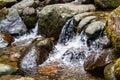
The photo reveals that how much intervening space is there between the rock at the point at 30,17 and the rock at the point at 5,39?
3.80ft

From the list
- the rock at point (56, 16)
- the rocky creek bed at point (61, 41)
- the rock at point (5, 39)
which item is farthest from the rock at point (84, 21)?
the rock at point (5, 39)

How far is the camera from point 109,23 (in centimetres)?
851

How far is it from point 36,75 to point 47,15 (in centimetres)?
409

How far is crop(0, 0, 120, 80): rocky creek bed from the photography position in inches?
331

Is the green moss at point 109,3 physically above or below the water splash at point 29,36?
above

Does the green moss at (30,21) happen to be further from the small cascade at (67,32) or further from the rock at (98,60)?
the rock at (98,60)

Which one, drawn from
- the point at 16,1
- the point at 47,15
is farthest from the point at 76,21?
the point at 16,1

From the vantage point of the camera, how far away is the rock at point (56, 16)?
11977mm

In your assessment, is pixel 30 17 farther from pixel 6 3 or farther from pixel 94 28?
pixel 94 28

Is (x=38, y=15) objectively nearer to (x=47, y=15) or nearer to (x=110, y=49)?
(x=47, y=15)

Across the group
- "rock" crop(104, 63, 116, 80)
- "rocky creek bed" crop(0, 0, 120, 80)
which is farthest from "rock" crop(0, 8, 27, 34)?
"rock" crop(104, 63, 116, 80)

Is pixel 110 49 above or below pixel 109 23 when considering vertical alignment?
below

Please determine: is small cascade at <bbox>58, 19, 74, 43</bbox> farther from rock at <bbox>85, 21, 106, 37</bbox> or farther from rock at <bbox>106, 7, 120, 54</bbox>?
rock at <bbox>106, 7, 120, 54</bbox>

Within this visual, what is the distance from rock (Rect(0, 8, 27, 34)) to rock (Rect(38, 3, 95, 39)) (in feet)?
3.55
